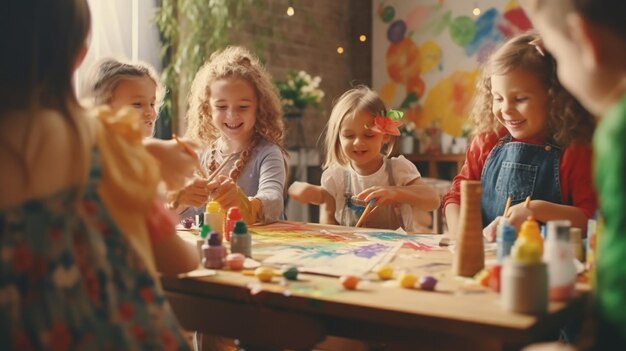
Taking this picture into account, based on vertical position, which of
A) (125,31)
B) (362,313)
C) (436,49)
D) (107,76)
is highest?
(436,49)

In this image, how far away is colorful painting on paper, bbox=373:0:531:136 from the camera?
532cm

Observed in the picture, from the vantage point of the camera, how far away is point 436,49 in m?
5.56

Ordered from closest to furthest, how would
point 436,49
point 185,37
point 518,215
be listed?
point 518,215 → point 185,37 → point 436,49

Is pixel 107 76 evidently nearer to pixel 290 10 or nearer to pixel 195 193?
pixel 195 193

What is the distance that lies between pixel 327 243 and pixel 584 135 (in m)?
0.75

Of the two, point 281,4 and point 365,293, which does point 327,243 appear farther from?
point 281,4

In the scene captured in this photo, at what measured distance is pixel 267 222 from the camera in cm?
199

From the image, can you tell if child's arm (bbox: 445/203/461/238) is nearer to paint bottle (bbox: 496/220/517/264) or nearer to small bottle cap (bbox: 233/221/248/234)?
paint bottle (bbox: 496/220/517/264)

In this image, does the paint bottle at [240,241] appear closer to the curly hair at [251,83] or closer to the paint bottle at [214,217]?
the paint bottle at [214,217]

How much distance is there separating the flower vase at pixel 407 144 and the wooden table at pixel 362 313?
4.23 meters

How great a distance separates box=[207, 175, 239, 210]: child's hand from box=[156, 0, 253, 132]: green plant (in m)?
2.20

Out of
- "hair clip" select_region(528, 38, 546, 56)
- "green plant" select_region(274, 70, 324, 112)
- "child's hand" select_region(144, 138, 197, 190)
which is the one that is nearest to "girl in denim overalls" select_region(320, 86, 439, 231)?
"hair clip" select_region(528, 38, 546, 56)

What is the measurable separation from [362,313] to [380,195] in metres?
0.95

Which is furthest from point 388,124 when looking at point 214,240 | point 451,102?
point 451,102
